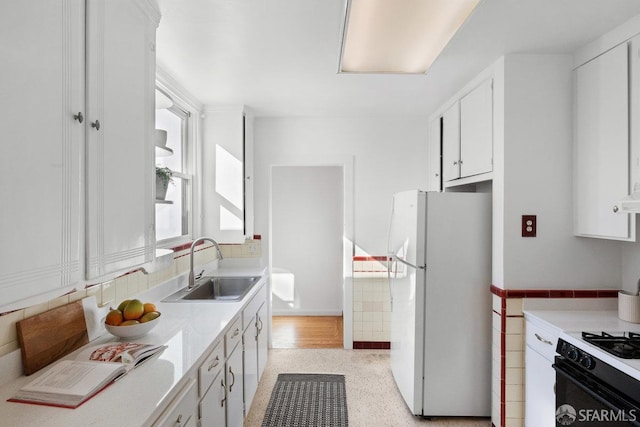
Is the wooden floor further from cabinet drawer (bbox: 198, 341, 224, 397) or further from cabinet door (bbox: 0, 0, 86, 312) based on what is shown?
cabinet door (bbox: 0, 0, 86, 312)

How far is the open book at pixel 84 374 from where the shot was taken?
107cm

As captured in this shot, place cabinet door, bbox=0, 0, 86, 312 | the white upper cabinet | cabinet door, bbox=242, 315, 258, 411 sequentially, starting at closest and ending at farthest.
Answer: cabinet door, bbox=0, 0, 86, 312 < cabinet door, bbox=242, 315, 258, 411 < the white upper cabinet

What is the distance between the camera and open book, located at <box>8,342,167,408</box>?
107cm

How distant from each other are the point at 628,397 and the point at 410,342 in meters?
1.28

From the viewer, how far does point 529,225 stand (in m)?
2.21

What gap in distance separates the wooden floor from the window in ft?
5.49

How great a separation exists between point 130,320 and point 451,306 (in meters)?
1.95

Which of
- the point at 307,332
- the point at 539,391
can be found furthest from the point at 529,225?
the point at 307,332

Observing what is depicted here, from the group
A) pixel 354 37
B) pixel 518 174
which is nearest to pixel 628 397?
pixel 518 174

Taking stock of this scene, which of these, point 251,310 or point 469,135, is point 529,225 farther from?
point 251,310

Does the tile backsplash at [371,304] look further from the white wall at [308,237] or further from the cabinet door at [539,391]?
the cabinet door at [539,391]

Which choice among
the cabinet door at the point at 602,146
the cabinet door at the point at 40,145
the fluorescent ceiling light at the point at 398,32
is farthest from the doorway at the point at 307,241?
the cabinet door at the point at 40,145

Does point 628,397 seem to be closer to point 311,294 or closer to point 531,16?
point 531,16

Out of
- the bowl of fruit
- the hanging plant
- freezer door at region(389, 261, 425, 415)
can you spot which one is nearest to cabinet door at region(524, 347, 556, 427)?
freezer door at region(389, 261, 425, 415)
